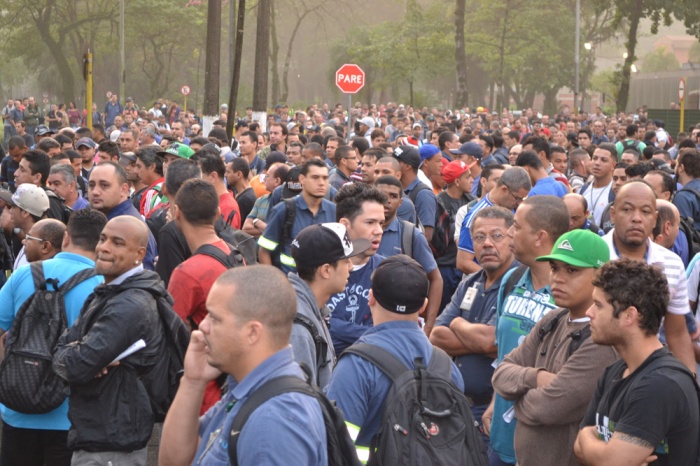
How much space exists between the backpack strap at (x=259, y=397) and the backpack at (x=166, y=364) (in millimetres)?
2109

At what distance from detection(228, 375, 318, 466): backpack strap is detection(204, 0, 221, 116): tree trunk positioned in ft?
72.7

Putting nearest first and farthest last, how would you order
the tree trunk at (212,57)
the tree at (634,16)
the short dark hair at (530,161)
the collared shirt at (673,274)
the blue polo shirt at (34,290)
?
1. the blue polo shirt at (34,290)
2. the collared shirt at (673,274)
3. the short dark hair at (530,161)
4. the tree trunk at (212,57)
5. the tree at (634,16)

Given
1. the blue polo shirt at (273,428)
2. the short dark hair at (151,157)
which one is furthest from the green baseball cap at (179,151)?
the blue polo shirt at (273,428)

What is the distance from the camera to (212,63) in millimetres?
25516

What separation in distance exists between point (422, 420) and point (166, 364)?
1.81 m

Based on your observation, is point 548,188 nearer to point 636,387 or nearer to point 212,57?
point 636,387

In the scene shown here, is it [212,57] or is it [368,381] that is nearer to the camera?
[368,381]

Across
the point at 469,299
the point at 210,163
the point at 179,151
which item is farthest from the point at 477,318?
the point at 179,151

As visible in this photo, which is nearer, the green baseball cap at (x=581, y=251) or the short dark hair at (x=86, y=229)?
the green baseball cap at (x=581, y=251)

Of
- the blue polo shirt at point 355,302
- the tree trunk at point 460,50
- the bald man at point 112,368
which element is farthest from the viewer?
the tree trunk at point 460,50

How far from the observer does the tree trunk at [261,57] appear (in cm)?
2811

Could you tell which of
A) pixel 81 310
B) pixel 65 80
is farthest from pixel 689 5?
pixel 81 310

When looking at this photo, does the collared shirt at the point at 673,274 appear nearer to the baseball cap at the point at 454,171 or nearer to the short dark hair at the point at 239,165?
the baseball cap at the point at 454,171

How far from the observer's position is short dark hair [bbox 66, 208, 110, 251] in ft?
19.3
